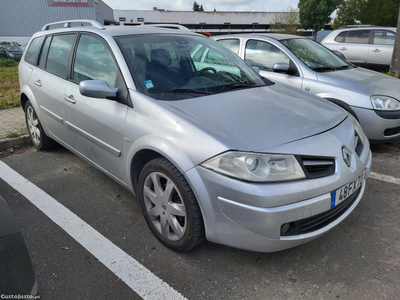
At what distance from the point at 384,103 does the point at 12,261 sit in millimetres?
4331

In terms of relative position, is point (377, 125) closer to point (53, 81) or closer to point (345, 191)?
point (345, 191)

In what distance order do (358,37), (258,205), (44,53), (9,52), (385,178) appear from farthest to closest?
(9,52)
(358,37)
(44,53)
(385,178)
(258,205)

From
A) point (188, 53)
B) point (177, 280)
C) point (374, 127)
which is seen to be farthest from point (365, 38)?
point (177, 280)

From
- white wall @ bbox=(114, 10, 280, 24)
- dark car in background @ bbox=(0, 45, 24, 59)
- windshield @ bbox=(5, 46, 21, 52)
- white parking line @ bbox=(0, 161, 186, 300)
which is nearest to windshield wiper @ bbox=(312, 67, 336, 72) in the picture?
white parking line @ bbox=(0, 161, 186, 300)

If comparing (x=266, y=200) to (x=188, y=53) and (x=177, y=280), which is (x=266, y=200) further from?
(x=188, y=53)

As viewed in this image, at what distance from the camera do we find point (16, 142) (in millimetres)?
4887

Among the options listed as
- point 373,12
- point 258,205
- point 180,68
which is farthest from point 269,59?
point 373,12

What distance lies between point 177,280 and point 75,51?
256cm

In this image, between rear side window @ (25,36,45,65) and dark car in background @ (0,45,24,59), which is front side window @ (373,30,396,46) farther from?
dark car in background @ (0,45,24,59)

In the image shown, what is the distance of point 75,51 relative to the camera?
344 centimetres

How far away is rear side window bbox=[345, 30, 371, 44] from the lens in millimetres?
10367

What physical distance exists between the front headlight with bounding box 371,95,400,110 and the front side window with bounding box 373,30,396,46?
7305 mm

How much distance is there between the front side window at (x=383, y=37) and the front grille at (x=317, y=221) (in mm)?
9821

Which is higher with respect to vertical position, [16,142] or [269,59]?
[269,59]
